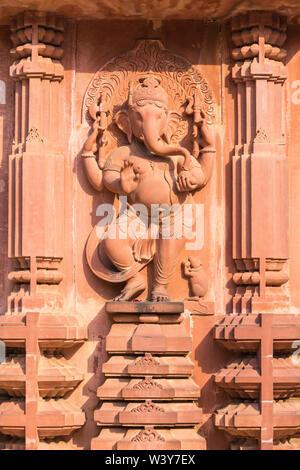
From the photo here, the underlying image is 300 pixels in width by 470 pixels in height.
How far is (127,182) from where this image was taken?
13.0 metres

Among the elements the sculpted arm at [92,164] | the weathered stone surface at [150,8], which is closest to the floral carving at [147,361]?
the sculpted arm at [92,164]

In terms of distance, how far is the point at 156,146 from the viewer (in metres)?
12.9

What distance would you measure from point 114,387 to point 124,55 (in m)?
3.53

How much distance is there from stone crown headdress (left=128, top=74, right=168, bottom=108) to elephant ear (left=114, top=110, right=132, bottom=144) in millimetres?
206

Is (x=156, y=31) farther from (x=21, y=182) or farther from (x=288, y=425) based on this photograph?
(x=288, y=425)

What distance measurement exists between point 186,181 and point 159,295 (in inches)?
47.6

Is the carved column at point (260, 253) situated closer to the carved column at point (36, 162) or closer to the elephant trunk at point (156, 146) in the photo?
the elephant trunk at point (156, 146)

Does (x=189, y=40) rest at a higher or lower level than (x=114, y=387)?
higher

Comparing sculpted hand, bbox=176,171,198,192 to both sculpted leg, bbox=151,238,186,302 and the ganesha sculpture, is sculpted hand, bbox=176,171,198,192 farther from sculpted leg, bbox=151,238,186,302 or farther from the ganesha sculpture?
sculpted leg, bbox=151,238,186,302

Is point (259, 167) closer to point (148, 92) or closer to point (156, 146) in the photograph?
point (156, 146)

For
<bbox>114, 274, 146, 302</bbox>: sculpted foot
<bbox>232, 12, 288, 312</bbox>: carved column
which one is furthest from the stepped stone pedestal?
<bbox>232, 12, 288, 312</bbox>: carved column

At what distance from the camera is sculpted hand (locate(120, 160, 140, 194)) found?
42.5 feet

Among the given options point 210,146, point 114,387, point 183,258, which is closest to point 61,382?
point 114,387

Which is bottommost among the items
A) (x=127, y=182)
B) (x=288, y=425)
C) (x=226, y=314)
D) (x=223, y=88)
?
(x=288, y=425)
